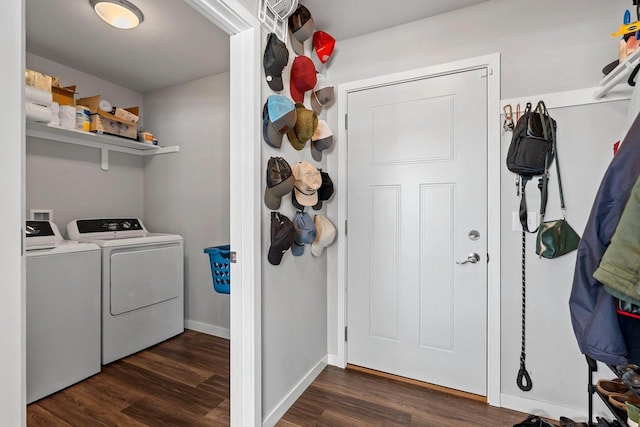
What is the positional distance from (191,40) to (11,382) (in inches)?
96.6

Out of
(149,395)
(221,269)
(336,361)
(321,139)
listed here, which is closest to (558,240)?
(321,139)

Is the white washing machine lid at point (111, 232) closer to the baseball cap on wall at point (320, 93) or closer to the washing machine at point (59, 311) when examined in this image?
the washing machine at point (59, 311)

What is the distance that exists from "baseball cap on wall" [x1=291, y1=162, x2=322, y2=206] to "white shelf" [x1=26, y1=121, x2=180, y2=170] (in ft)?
6.37

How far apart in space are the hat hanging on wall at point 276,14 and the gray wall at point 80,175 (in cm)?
229

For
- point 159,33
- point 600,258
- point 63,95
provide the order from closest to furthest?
point 600,258 < point 159,33 < point 63,95

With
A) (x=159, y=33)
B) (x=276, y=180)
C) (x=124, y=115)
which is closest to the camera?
(x=276, y=180)

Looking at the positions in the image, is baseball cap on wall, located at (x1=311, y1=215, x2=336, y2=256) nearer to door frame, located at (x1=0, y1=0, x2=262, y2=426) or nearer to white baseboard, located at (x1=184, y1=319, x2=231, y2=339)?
door frame, located at (x1=0, y1=0, x2=262, y2=426)

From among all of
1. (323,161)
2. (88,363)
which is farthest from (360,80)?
(88,363)

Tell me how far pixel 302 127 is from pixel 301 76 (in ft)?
1.05

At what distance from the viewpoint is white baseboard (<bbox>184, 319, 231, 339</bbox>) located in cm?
294

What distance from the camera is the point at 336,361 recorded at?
7.73ft

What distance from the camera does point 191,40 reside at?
238 centimetres

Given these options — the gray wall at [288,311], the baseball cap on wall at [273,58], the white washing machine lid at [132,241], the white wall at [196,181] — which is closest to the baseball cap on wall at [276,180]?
the gray wall at [288,311]

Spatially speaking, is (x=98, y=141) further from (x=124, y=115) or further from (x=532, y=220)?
(x=532, y=220)
